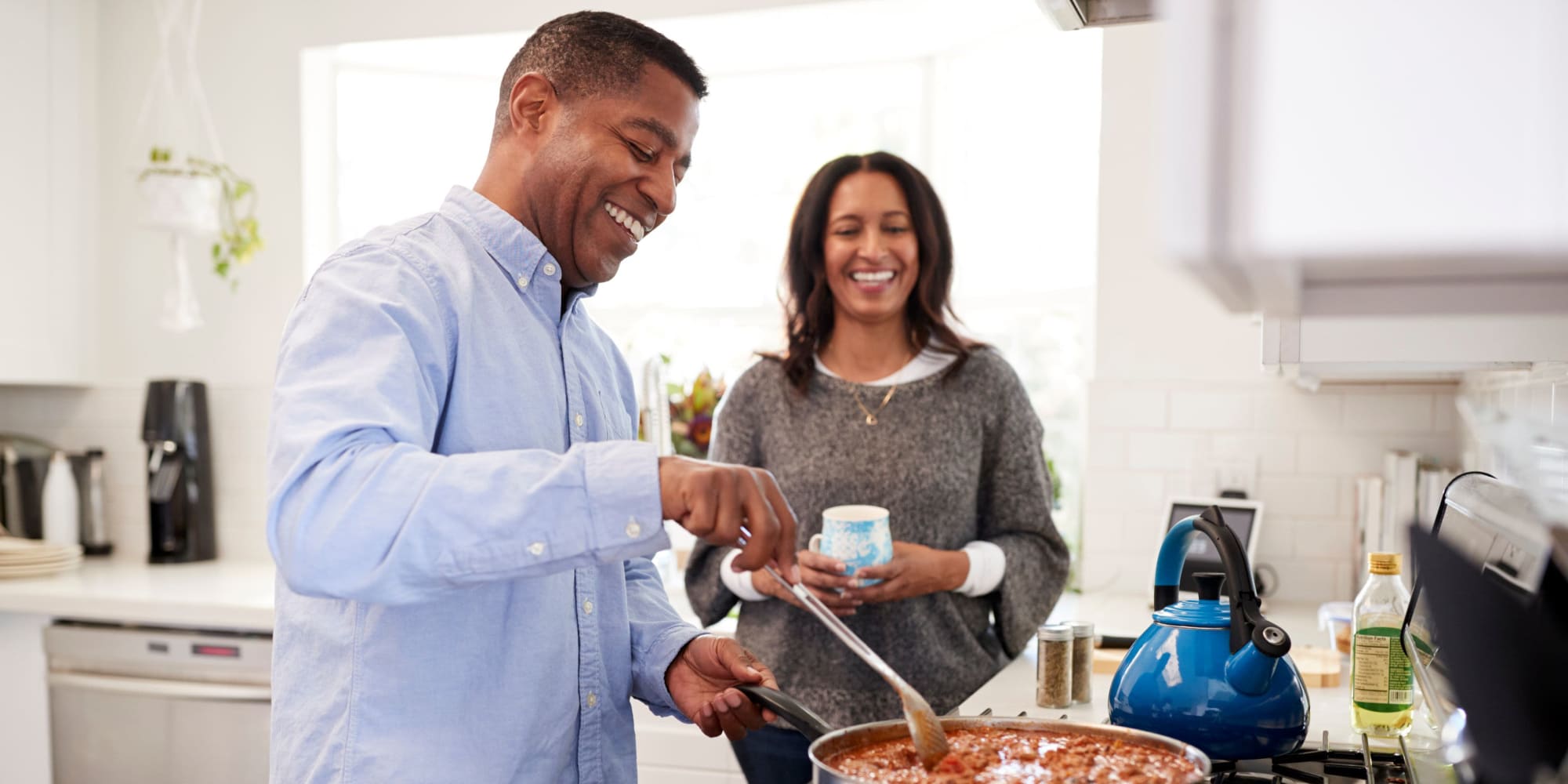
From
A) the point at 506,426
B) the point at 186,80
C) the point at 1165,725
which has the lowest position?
the point at 1165,725

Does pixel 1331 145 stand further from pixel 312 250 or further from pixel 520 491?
pixel 312 250

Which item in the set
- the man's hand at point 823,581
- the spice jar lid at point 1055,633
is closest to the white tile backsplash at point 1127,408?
the man's hand at point 823,581

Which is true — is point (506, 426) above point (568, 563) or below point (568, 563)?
above

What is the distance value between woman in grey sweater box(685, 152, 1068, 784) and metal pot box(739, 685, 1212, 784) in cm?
67

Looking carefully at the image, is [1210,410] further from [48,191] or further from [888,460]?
[48,191]

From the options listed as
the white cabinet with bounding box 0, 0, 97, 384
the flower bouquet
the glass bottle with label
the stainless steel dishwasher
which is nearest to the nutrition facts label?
the glass bottle with label

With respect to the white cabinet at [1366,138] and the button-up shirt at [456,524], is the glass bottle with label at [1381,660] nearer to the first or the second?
the button-up shirt at [456,524]

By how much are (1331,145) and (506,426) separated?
0.91 m

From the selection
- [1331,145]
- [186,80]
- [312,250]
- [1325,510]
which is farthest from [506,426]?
[186,80]

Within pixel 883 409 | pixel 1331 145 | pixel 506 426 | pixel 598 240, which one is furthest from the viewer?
pixel 883 409

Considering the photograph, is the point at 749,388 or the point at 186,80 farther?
the point at 186,80

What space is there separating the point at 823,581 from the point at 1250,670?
2.44 ft

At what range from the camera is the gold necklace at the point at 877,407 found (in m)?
2.17

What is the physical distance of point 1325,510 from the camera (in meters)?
2.83
